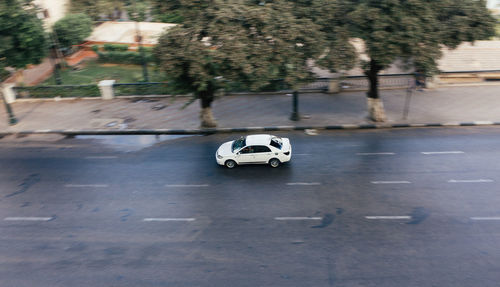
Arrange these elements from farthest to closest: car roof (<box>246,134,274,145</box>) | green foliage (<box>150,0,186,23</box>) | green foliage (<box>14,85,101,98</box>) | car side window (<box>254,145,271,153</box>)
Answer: green foliage (<box>14,85,101,98</box>) → green foliage (<box>150,0,186,23</box>) → car roof (<box>246,134,274,145</box>) → car side window (<box>254,145,271,153</box>)

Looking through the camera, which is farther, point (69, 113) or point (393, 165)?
point (69, 113)

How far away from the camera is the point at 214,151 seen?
19.3m

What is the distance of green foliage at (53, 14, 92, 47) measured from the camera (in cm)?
3378

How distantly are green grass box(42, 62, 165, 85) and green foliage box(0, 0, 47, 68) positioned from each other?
669cm

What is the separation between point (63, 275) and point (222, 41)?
1188 cm

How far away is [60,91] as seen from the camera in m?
28.0

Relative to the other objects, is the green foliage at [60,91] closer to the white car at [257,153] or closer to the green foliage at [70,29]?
the green foliage at [70,29]

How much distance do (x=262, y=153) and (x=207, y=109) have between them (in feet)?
21.0

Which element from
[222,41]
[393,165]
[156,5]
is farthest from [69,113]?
[393,165]

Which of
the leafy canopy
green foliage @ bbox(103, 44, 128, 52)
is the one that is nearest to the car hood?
the leafy canopy

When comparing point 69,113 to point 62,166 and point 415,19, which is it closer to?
point 62,166

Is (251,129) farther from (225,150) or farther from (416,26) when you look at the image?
(416,26)

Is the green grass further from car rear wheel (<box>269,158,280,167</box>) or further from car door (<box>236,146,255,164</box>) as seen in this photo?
car rear wheel (<box>269,158,280,167</box>)

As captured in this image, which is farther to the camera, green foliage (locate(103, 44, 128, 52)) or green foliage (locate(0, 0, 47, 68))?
green foliage (locate(103, 44, 128, 52))
